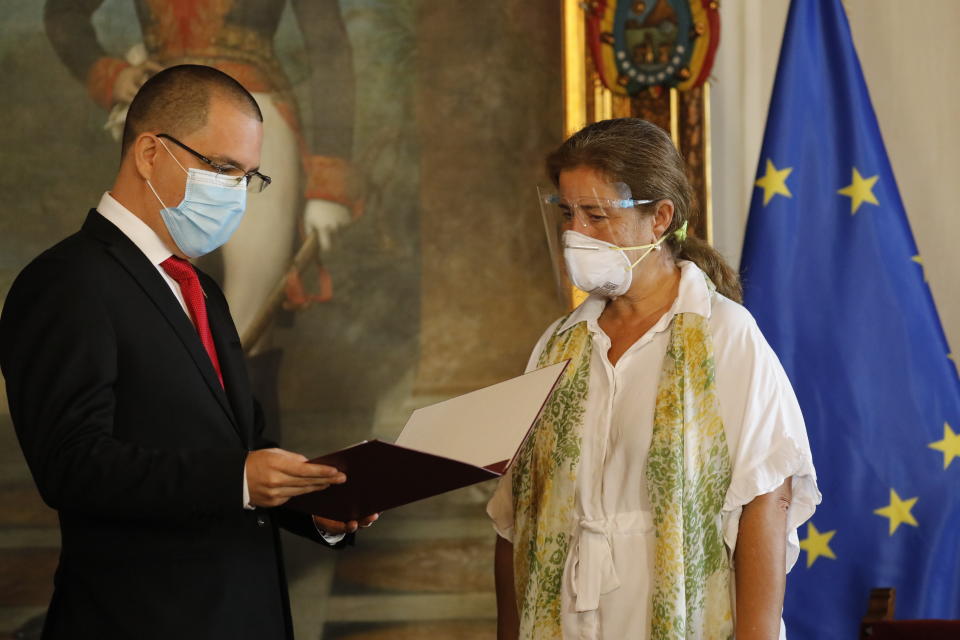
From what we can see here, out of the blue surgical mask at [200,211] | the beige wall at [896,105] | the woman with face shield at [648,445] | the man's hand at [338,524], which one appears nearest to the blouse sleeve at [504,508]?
the woman with face shield at [648,445]

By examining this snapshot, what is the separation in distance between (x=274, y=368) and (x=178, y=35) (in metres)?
1.28

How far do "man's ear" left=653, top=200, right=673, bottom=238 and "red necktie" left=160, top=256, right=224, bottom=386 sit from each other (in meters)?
1.15

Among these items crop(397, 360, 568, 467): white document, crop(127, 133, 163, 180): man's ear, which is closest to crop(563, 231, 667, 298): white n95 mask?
crop(397, 360, 568, 467): white document

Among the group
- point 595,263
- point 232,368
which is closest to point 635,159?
point 595,263

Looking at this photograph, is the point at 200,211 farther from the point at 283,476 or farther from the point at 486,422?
the point at 486,422

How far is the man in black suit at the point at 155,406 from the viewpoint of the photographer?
200cm

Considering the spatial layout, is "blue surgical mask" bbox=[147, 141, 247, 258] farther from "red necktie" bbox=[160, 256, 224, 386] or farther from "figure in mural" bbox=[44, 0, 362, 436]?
"figure in mural" bbox=[44, 0, 362, 436]

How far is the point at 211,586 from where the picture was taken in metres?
2.15

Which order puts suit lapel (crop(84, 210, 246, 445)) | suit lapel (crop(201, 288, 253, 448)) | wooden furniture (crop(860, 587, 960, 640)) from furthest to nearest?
wooden furniture (crop(860, 587, 960, 640)) → suit lapel (crop(201, 288, 253, 448)) → suit lapel (crop(84, 210, 246, 445))

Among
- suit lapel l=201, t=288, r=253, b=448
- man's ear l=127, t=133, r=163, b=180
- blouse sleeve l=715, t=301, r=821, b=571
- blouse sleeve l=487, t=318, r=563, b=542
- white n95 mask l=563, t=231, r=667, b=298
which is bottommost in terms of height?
blouse sleeve l=487, t=318, r=563, b=542

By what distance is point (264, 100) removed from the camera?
3.79 m

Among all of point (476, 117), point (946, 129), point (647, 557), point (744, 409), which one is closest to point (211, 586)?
point (647, 557)

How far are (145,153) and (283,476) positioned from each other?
2.86ft

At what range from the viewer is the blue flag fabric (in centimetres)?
351
